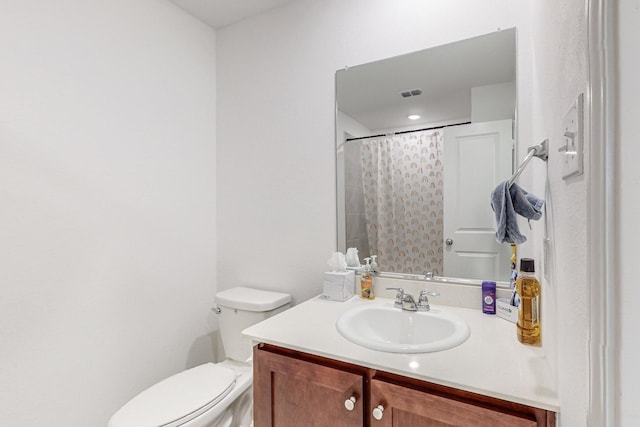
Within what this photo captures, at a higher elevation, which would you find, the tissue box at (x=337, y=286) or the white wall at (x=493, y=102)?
the white wall at (x=493, y=102)

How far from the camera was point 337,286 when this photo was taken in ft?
4.96

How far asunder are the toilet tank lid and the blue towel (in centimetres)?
112

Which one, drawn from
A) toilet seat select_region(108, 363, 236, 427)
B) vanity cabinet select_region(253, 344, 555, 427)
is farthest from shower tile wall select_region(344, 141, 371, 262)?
toilet seat select_region(108, 363, 236, 427)

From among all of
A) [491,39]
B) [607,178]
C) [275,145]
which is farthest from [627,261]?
[275,145]

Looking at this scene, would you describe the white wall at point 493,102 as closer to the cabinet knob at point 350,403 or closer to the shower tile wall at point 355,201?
the shower tile wall at point 355,201

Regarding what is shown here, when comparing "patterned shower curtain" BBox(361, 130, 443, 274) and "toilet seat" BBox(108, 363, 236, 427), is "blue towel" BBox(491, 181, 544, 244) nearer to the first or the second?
"patterned shower curtain" BBox(361, 130, 443, 274)

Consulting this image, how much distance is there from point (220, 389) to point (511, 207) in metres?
1.29

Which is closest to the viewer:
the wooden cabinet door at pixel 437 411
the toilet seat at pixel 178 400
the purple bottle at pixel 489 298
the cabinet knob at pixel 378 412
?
the wooden cabinet door at pixel 437 411

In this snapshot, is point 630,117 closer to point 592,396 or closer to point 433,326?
point 592,396

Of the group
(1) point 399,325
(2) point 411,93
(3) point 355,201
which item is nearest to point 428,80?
(2) point 411,93

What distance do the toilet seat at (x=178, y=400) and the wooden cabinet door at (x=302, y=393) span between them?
0.27 m

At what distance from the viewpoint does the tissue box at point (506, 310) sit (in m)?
1.20

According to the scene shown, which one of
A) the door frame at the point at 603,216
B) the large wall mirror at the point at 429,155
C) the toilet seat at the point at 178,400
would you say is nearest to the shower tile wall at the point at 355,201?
the large wall mirror at the point at 429,155

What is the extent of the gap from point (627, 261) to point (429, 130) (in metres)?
1.24
